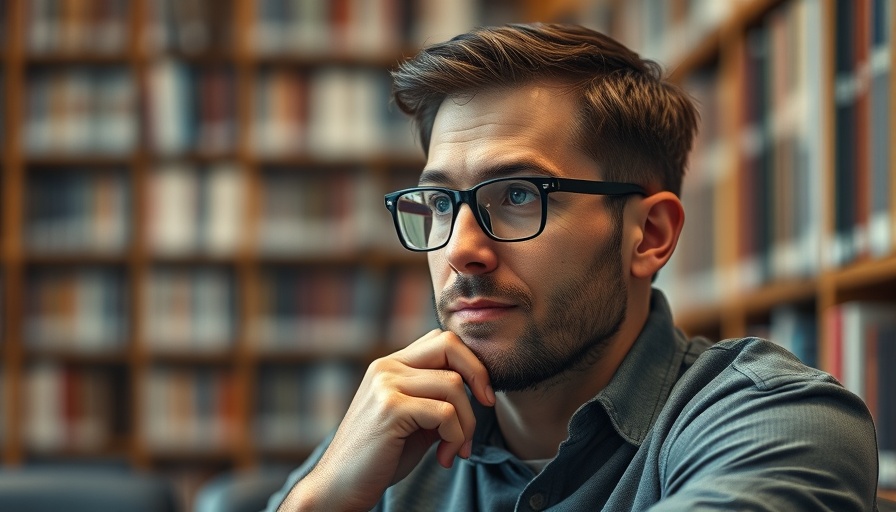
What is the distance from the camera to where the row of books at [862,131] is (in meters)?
1.76

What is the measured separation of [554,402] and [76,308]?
3035 mm

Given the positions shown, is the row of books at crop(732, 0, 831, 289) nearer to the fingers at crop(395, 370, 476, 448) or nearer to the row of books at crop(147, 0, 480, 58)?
the fingers at crop(395, 370, 476, 448)

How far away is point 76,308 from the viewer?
160 inches

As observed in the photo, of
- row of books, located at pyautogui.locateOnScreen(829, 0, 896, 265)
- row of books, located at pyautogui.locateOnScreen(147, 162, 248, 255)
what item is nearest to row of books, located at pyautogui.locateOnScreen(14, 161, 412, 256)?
row of books, located at pyautogui.locateOnScreen(147, 162, 248, 255)

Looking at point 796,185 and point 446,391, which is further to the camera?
point 796,185

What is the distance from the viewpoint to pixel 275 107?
4062 millimetres

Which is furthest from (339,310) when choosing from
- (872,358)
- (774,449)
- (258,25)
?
(774,449)

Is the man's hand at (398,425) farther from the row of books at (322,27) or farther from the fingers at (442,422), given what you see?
the row of books at (322,27)

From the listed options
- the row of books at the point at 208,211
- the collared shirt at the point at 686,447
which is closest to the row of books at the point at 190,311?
the row of books at the point at 208,211

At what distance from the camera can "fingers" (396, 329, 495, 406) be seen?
4.51 ft

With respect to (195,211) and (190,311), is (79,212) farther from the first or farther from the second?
(190,311)

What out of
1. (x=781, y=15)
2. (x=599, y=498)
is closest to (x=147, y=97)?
(x=781, y=15)

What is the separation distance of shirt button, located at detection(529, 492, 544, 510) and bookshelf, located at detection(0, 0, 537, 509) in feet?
9.03

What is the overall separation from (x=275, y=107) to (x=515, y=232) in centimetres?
282
